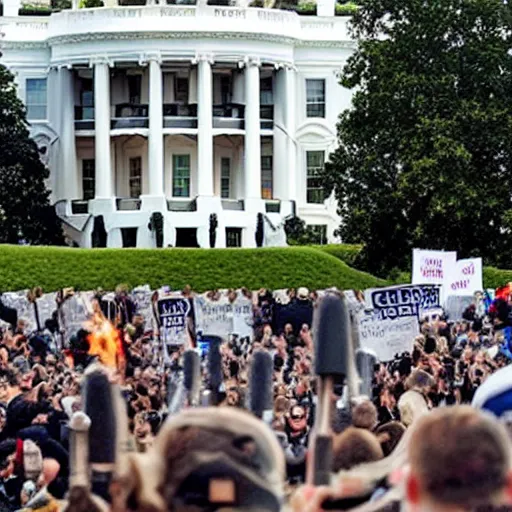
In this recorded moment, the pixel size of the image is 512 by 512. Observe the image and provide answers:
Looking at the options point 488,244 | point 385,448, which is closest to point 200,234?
point 488,244

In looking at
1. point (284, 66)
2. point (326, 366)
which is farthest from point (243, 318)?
point (284, 66)

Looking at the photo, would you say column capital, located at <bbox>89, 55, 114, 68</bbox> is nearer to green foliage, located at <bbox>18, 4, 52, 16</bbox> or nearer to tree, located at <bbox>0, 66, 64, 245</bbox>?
green foliage, located at <bbox>18, 4, 52, 16</bbox>

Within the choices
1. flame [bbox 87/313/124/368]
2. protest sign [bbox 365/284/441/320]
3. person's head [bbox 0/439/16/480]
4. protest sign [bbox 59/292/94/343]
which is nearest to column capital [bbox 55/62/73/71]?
protest sign [bbox 59/292/94/343]

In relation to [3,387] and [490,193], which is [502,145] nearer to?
[490,193]

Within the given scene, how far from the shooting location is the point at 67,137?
220 feet

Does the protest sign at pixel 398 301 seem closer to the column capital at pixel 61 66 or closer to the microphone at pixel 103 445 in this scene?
the microphone at pixel 103 445

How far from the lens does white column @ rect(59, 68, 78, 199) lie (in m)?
66.3

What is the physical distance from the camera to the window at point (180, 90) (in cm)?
6779

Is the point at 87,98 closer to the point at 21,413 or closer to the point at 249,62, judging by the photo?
the point at 249,62

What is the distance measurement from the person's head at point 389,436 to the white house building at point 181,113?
55.2 metres

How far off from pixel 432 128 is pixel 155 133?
26960 mm

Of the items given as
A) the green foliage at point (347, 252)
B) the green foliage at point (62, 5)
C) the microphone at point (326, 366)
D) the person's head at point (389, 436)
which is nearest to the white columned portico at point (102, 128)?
the green foliage at point (62, 5)

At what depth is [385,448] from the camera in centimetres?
700

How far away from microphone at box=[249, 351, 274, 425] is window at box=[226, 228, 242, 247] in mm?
57523
